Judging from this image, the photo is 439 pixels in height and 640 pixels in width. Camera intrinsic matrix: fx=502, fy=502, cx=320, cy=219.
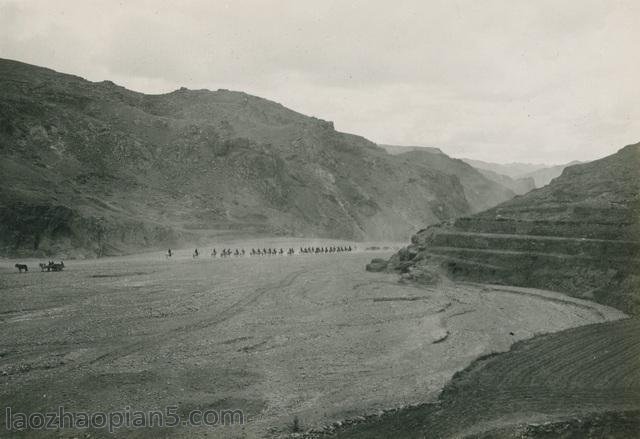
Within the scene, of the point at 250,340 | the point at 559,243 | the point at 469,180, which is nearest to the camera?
the point at 250,340

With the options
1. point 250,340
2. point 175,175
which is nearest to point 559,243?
point 250,340

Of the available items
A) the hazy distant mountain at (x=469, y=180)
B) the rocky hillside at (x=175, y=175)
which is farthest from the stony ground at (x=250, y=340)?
the hazy distant mountain at (x=469, y=180)

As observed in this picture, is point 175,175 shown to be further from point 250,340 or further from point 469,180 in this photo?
point 469,180

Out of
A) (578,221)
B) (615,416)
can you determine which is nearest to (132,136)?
(578,221)

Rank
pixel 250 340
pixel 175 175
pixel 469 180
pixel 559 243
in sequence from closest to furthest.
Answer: pixel 250 340
pixel 559 243
pixel 175 175
pixel 469 180

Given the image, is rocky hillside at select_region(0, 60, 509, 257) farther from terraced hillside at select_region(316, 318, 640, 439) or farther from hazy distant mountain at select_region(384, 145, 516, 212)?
terraced hillside at select_region(316, 318, 640, 439)

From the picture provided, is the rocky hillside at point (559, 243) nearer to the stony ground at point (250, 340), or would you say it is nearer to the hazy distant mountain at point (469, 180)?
the stony ground at point (250, 340)

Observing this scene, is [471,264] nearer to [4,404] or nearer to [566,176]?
[566,176]
